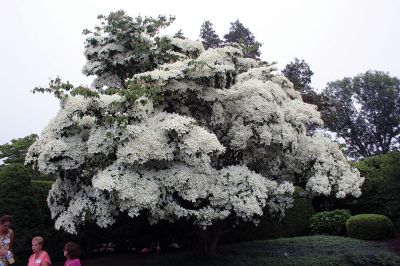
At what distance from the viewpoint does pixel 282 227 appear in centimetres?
1623

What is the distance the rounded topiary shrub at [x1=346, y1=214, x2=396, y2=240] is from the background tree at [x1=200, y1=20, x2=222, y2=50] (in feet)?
55.5

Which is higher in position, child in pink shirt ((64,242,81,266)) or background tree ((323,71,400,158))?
background tree ((323,71,400,158))

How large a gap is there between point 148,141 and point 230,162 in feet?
10.0

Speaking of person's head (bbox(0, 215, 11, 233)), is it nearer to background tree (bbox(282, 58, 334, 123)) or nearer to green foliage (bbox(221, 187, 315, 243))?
green foliage (bbox(221, 187, 315, 243))

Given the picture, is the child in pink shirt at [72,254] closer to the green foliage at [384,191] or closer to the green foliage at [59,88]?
the green foliage at [59,88]

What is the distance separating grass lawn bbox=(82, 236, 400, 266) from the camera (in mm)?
11641

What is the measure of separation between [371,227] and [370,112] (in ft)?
114

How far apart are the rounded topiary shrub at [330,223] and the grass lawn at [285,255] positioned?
200cm

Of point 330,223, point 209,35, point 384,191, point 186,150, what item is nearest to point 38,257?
point 186,150

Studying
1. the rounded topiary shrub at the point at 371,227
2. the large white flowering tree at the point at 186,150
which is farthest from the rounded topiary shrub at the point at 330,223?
the large white flowering tree at the point at 186,150

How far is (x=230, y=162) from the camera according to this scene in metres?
11.0

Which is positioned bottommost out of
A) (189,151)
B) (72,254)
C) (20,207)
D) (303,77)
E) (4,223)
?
(72,254)

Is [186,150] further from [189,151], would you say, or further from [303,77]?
[303,77]

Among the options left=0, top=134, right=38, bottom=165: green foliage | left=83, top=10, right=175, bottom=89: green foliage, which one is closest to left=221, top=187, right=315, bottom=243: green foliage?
left=83, top=10, right=175, bottom=89: green foliage
